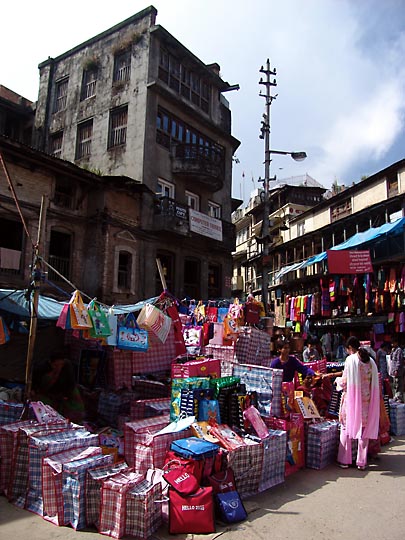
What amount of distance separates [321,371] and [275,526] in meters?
5.51

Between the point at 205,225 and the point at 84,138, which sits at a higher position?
the point at 84,138

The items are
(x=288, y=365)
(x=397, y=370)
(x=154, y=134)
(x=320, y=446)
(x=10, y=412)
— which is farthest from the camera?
(x=154, y=134)

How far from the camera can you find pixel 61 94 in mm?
23938

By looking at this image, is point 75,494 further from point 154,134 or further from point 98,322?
point 154,134

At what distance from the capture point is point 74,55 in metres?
23.6

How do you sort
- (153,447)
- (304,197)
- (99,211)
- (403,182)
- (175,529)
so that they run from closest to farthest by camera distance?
1. (175,529)
2. (153,447)
3. (99,211)
4. (403,182)
5. (304,197)

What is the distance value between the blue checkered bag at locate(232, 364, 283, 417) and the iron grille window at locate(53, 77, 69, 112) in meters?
21.4

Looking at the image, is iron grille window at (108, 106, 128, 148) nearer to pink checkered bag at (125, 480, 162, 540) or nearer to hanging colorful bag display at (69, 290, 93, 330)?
hanging colorful bag display at (69, 290, 93, 330)

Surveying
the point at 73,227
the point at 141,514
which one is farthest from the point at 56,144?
the point at 141,514

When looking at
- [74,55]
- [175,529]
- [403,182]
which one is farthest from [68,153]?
[175,529]

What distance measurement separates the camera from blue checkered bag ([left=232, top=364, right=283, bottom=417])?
6.66 meters

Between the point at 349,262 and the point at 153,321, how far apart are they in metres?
10.9

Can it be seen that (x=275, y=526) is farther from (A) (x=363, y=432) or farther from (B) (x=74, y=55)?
(B) (x=74, y=55)

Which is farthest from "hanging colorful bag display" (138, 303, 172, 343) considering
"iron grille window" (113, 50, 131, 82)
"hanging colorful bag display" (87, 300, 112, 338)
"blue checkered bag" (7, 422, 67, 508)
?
"iron grille window" (113, 50, 131, 82)
